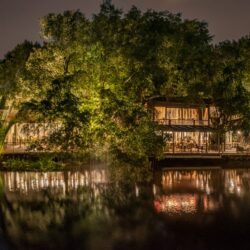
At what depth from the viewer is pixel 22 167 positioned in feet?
95.5

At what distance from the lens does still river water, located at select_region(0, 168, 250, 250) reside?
14352mm

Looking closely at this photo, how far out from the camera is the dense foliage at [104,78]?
24109 mm

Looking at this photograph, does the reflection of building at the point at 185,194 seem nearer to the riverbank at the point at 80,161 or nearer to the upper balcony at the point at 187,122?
the riverbank at the point at 80,161

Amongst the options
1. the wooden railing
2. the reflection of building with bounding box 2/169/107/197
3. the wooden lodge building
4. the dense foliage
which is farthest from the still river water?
the wooden railing

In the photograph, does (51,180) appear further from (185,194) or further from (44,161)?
(185,194)

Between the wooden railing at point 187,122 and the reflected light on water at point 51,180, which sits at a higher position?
the wooden railing at point 187,122

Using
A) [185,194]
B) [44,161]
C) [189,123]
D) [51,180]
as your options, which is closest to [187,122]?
[189,123]

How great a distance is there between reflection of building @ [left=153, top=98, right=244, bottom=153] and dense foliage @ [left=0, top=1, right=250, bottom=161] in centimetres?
731

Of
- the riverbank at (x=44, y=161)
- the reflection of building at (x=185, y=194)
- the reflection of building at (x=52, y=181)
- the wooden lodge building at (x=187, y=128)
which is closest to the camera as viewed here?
the reflection of building at (x=185, y=194)

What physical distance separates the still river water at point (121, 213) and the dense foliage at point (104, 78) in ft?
7.84

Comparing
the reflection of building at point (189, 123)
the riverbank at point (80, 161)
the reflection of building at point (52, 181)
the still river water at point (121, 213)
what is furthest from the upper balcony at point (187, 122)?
the still river water at point (121, 213)

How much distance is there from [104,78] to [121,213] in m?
9.26

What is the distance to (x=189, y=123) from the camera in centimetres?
4144

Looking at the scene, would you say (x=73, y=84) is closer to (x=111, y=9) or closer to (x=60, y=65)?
(x=60, y=65)
